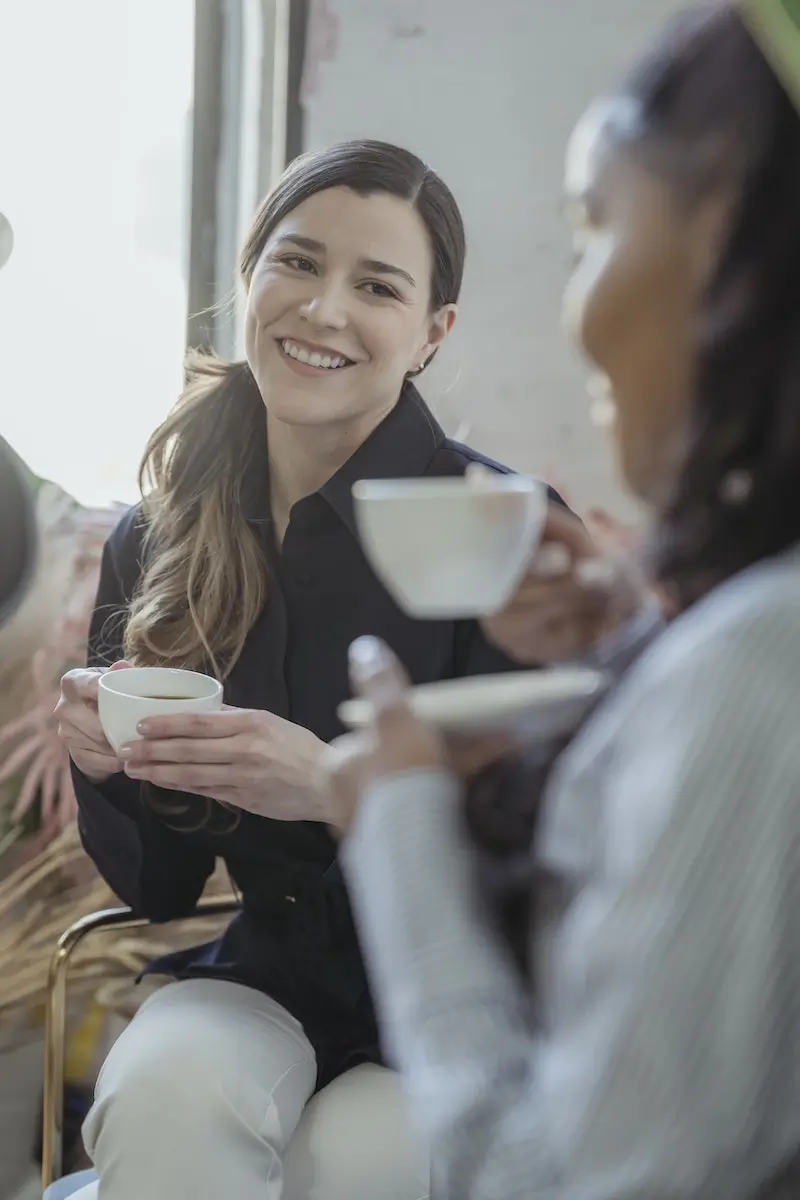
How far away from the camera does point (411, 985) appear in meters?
0.54

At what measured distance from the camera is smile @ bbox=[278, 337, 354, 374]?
117cm

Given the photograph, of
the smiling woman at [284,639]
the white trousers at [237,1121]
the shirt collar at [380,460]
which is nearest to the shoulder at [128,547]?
the smiling woman at [284,639]

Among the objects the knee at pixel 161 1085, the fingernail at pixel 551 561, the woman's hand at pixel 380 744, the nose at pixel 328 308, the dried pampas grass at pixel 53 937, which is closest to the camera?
the woman's hand at pixel 380 744

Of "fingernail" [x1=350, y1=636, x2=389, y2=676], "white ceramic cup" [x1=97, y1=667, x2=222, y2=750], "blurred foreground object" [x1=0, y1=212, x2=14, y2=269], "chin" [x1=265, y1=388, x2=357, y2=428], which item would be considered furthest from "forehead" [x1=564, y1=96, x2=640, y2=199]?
"blurred foreground object" [x1=0, y1=212, x2=14, y2=269]

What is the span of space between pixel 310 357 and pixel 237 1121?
693mm

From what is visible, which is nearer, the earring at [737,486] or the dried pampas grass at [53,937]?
the earring at [737,486]

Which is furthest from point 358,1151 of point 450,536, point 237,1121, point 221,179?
point 221,179

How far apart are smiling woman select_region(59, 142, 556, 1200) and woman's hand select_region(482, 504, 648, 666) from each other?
0.26 metres

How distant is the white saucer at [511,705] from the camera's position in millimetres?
630

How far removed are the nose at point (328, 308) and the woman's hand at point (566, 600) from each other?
16.8 inches

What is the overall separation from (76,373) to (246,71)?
1.57ft

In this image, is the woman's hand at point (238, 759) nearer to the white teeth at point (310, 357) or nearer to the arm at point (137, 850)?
the arm at point (137, 850)

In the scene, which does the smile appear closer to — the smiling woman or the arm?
the smiling woman

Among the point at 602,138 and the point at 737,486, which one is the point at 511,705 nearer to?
the point at 737,486
